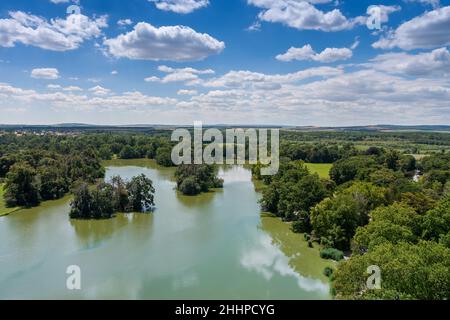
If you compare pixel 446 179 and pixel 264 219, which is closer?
pixel 264 219

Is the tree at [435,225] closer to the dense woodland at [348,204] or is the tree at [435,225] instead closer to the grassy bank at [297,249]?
the dense woodland at [348,204]

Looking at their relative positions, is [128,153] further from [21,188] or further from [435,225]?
[435,225]

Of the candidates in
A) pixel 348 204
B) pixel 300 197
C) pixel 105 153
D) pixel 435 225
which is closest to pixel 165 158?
pixel 105 153

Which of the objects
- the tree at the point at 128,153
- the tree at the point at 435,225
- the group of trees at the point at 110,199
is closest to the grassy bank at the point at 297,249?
the tree at the point at 435,225

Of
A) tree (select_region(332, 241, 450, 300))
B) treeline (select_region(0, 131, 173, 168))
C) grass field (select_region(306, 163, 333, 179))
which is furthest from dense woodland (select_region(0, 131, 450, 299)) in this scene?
treeline (select_region(0, 131, 173, 168))
